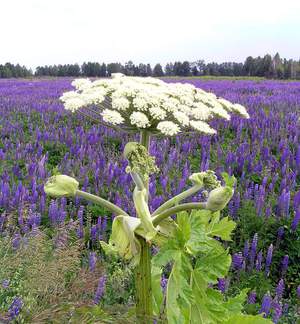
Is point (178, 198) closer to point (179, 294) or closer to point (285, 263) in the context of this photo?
point (179, 294)

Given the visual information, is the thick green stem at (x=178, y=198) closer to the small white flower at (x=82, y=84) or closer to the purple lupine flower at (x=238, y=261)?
the small white flower at (x=82, y=84)

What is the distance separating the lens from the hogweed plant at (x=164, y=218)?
1.72 metres

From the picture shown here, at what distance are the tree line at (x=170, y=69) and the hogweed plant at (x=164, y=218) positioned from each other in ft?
186

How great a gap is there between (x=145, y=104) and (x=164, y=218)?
45 cm

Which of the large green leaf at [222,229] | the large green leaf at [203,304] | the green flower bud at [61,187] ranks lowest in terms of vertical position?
the large green leaf at [203,304]

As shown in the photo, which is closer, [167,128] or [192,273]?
[192,273]

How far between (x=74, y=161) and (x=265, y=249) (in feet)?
9.85

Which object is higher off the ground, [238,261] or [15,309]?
[15,309]

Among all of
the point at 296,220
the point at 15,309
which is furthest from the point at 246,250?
the point at 15,309

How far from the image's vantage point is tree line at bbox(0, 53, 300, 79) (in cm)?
5819

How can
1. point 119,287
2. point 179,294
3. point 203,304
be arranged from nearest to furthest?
1. point 179,294
2. point 203,304
3. point 119,287

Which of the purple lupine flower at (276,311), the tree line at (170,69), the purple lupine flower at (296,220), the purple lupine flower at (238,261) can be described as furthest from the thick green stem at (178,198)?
the tree line at (170,69)

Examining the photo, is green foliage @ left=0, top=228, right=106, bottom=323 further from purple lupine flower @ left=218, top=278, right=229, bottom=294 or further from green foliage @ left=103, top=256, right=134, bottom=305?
purple lupine flower @ left=218, top=278, right=229, bottom=294

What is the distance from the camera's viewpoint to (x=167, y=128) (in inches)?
75.3
